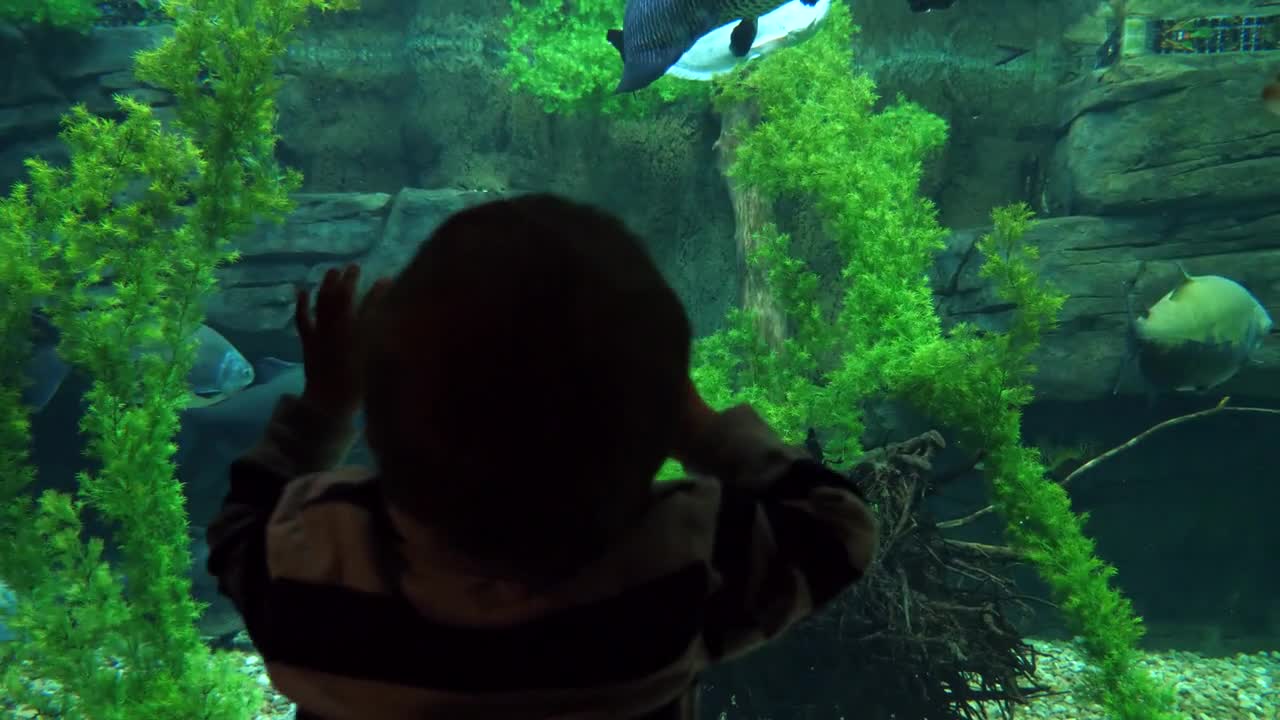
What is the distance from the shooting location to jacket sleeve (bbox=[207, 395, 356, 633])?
3.55ft

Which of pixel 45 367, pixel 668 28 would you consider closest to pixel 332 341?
pixel 668 28

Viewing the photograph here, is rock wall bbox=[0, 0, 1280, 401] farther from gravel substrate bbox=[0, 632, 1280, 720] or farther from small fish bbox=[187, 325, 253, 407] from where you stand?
gravel substrate bbox=[0, 632, 1280, 720]

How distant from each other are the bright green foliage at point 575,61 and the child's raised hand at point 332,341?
20.4 ft

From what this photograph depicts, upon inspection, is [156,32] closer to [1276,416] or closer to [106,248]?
[106,248]

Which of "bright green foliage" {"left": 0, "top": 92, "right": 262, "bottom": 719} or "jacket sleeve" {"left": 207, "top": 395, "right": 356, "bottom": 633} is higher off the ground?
"jacket sleeve" {"left": 207, "top": 395, "right": 356, "bottom": 633}

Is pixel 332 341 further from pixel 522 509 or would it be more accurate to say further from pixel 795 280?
pixel 795 280

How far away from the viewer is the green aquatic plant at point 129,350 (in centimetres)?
344

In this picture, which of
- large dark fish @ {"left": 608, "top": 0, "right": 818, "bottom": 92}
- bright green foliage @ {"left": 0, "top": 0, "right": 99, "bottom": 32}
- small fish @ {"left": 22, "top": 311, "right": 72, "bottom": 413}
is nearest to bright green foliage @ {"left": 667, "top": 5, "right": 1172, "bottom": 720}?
Answer: large dark fish @ {"left": 608, "top": 0, "right": 818, "bottom": 92}

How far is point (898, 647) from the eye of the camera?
12.4 ft

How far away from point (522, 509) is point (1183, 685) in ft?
21.9

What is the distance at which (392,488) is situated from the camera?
3.01 feet

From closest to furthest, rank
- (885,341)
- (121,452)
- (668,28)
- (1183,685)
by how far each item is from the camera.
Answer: (668,28) < (121,452) < (885,341) < (1183,685)

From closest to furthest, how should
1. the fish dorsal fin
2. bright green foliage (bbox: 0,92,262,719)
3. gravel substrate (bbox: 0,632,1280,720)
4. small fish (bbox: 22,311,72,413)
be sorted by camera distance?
bright green foliage (bbox: 0,92,262,719), gravel substrate (bbox: 0,632,1280,720), small fish (bbox: 22,311,72,413), the fish dorsal fin

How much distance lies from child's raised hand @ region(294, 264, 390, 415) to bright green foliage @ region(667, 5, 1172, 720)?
12.0ft
